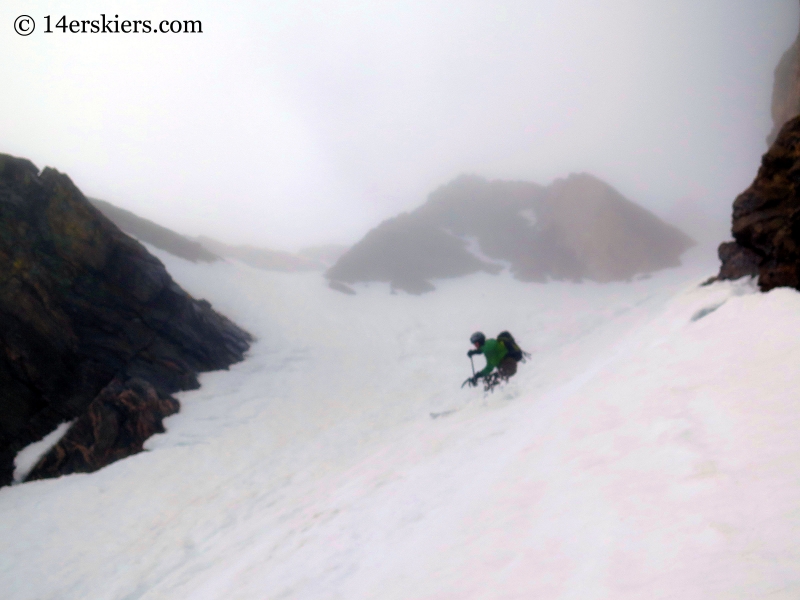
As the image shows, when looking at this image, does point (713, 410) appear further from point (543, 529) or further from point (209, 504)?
point (209, 504)

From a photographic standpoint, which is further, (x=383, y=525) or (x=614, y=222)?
(x=614, y=222)

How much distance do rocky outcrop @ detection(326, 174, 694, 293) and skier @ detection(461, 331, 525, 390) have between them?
1103 inches

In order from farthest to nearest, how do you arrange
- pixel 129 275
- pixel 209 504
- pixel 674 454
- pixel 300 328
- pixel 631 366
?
pixel 300 328, pixel 129 275, pixel 209 504, pixel 631 366, pixel 674 454

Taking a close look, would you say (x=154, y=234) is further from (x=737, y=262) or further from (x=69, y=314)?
(x=737, y=262)

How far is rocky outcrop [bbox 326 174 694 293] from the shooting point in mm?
41375

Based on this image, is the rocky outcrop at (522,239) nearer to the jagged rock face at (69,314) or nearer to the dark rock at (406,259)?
the dark rock at (406,259)

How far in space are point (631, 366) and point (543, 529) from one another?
136 inches

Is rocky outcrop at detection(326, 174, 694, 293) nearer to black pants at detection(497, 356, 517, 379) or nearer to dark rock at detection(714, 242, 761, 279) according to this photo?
black pants at detection(497, 356, 517, 379)

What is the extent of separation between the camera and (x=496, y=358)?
9.27 metres

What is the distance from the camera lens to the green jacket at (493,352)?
9.21 m

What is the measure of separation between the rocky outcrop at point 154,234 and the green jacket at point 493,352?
25.6 metres

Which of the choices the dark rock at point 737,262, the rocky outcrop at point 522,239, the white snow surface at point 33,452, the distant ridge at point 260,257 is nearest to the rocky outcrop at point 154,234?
the rocky outcrop at point 522,239

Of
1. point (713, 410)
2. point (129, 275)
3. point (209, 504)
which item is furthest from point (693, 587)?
point (129, 275)

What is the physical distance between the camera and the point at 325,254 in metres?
82.9
